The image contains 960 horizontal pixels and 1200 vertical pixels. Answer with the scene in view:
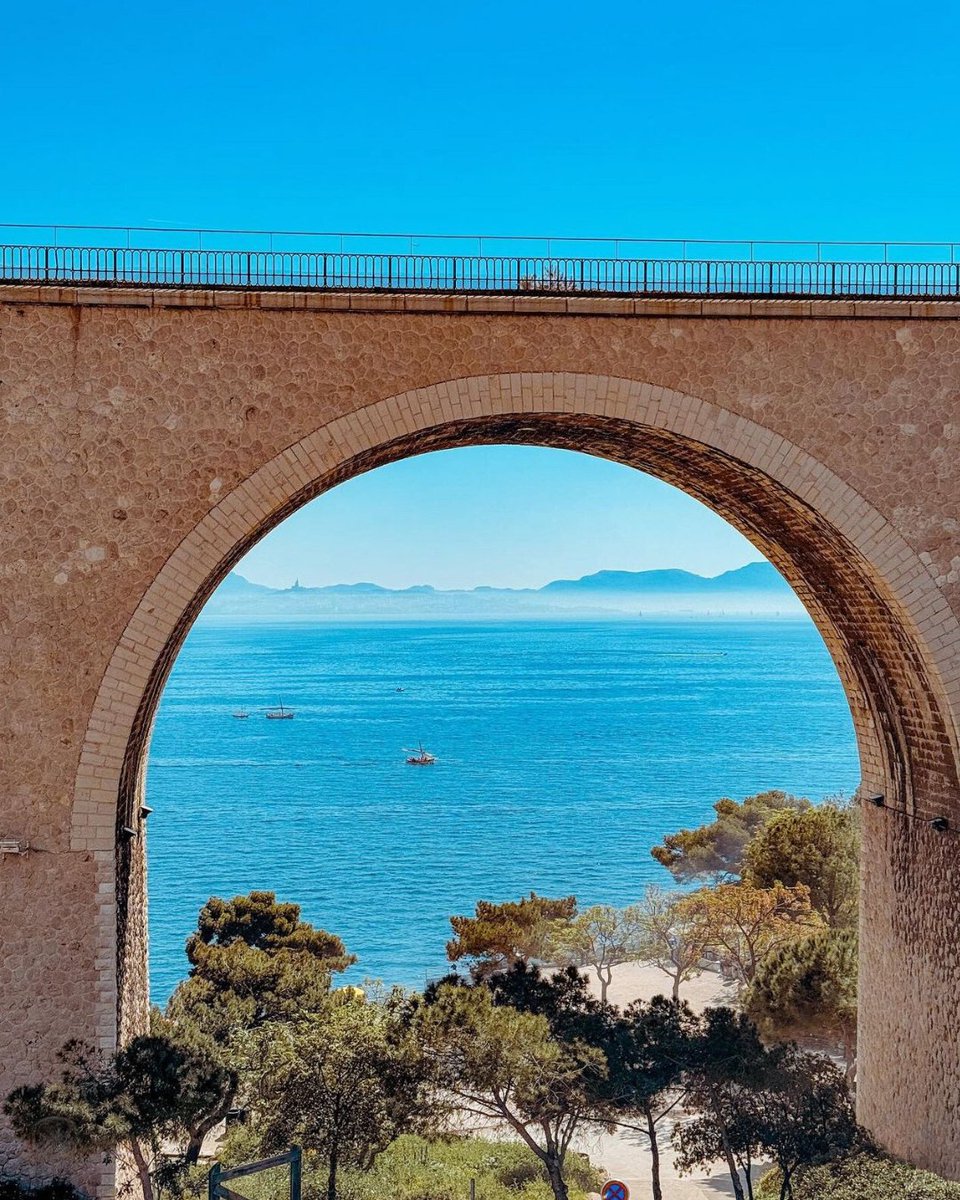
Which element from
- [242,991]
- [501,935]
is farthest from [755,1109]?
[501,935]

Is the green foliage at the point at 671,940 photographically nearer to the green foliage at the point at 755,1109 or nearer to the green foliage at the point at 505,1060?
the green foliage at the point at 755,1109

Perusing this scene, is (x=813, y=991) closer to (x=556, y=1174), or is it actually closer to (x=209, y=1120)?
(x=556, y=1174)

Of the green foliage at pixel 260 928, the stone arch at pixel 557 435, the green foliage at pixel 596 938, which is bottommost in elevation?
the green foliage at pixel 596 938

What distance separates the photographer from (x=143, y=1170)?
9.12 metres

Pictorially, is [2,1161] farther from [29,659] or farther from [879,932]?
[879,932]

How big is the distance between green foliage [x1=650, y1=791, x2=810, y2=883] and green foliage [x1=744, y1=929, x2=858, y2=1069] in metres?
19.2

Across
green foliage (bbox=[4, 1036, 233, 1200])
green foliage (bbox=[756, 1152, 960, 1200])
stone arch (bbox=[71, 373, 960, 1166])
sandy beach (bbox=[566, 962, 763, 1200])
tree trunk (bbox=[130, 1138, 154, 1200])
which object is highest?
stone arch (bbox=[71, 373, 960, 1166])

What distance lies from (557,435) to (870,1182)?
264 inches

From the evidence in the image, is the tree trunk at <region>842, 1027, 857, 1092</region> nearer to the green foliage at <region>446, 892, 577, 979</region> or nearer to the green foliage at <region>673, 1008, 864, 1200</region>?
the green foliage at <region>673, 1008, 864, 1200</region>

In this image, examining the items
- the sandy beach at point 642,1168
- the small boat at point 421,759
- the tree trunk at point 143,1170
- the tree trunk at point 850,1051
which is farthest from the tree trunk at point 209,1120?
the small boat at point 421,759

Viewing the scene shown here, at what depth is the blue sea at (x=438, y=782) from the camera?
142 feet

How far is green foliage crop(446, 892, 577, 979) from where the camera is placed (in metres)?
25.1

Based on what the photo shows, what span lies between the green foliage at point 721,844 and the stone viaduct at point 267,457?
26.3m

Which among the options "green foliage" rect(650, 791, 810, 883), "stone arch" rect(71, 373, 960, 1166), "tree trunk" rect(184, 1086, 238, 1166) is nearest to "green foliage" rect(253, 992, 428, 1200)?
"tree trunk" rect(184, 1086, 238, 1166)
